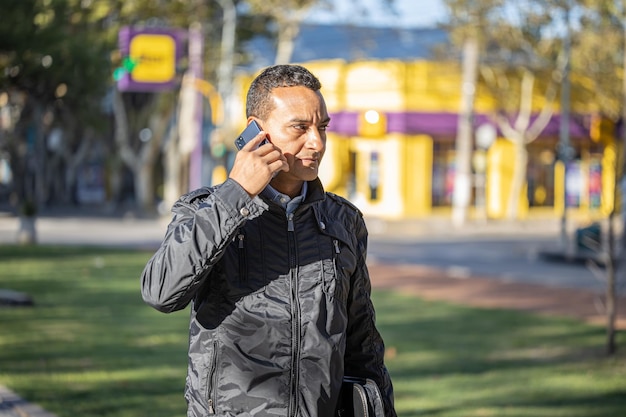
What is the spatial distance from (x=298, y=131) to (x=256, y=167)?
0.23m

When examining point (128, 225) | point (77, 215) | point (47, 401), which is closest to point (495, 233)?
point (128, 225)

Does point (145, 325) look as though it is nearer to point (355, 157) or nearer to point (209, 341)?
point (209, 341)

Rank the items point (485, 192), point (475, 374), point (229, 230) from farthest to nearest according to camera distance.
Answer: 1. point (485, 192)
2. point (475, 374)
3. point (229, 230)

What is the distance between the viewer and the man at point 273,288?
3131 millimetres

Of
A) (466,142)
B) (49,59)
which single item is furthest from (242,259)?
(466,142)

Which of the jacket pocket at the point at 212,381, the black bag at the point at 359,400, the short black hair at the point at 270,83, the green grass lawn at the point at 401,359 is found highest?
the short black hair at the point at 270,83

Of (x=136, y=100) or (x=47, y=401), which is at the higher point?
(x=136, y=100)

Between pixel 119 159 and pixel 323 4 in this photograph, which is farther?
pixel 119 159

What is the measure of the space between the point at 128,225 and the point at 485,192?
1519cm

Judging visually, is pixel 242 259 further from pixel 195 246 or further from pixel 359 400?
pixel 359 400

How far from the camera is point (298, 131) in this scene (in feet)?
10.5

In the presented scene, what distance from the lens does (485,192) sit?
4559 centimetres

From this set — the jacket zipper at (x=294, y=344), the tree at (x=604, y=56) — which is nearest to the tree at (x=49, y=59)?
the jacket zipper at (x=294, y=344)

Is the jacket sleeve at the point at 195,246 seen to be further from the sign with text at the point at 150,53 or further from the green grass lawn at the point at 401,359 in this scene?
the sign with text at the point at 150,53
